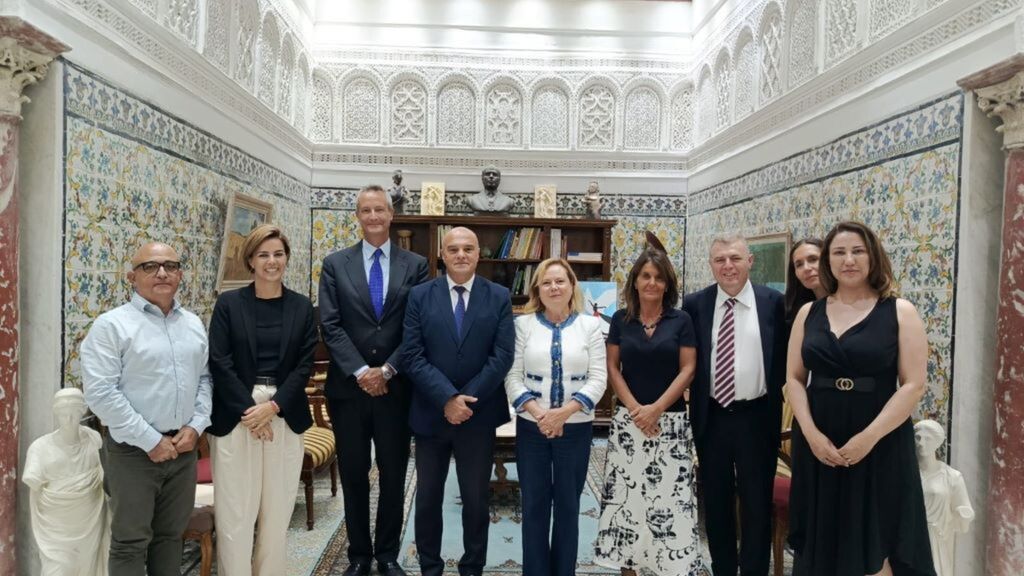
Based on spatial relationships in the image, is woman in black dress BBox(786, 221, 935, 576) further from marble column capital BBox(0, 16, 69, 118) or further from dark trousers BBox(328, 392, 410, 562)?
marble column capital BBox(0, 16, 69, 118)

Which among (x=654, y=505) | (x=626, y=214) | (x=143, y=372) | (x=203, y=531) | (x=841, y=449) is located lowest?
(x=203, y=531)

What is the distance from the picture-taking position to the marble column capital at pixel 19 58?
2170 mm

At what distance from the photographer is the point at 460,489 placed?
280cm

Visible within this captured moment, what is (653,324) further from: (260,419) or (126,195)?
(126,195)

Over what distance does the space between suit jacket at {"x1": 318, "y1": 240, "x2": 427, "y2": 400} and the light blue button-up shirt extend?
23.1 inches

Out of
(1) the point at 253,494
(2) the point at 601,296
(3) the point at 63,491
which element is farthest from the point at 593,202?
(3) the point at 63,491

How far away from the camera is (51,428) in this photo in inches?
96.0

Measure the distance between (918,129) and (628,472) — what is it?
2.22 metres

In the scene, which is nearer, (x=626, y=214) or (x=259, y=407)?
(x=259, y=407)

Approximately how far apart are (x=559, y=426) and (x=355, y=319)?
1.12 m

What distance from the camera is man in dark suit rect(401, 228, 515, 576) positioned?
2.77m

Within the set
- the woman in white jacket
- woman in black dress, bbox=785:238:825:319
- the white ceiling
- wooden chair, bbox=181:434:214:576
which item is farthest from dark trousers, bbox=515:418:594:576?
the white ceiling

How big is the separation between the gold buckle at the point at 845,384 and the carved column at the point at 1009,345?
2.61 feet

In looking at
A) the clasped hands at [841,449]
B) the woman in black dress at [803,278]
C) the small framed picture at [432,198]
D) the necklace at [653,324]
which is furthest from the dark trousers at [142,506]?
the small framed picture at [432,198]
